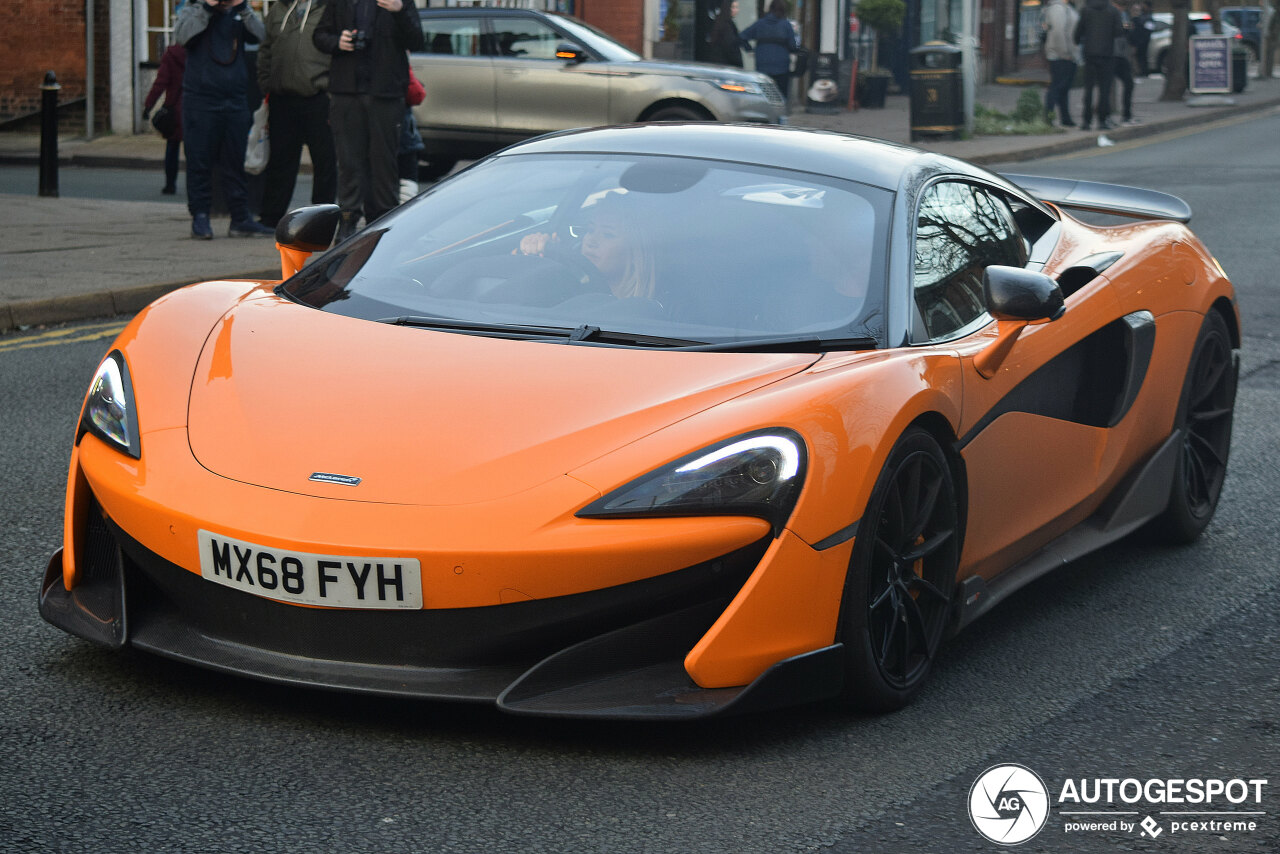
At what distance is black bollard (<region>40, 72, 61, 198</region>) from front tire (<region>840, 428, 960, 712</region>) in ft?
39.6

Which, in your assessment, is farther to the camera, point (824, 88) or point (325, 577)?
point (824, 88)

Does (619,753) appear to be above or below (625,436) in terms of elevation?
below

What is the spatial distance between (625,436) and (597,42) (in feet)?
45.8

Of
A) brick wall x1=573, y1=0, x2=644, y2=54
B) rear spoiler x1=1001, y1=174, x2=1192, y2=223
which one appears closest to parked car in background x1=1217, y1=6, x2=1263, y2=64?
brick wall x1=573, y1=0, x2=644, y2=54

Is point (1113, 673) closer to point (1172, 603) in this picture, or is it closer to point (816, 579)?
point (1172, 603)

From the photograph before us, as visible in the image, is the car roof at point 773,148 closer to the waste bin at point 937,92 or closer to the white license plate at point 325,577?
the white license plate at point 325,577

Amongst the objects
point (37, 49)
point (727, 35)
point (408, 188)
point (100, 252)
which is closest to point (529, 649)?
point (100, 252)

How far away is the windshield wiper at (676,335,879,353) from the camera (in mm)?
3654

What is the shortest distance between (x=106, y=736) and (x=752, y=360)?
1.49 m

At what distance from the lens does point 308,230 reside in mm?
4660

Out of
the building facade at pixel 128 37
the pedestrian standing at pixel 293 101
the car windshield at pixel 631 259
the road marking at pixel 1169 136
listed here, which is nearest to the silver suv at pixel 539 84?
the pedestrian standing at pixel 293 101

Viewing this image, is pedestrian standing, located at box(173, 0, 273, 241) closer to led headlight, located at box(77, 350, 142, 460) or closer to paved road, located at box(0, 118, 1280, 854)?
paved road, located at box(0, 118, 1280, 854)

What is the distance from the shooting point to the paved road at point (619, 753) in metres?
2.85

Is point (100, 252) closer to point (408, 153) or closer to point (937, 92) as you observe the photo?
point (408, 153)
